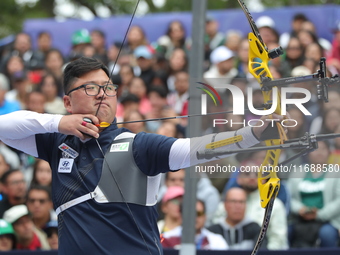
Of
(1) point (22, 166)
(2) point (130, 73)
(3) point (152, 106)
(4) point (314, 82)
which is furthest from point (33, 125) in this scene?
(2) point (130, 73)

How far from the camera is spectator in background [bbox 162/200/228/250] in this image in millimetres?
5648

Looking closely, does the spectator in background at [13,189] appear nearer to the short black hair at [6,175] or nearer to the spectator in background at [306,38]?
the short black hair at [6,175]

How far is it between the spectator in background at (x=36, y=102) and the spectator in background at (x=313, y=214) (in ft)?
12.2

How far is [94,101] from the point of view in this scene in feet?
11.4

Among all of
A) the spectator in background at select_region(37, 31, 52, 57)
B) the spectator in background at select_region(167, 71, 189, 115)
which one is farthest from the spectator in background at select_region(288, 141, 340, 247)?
the spectator in background at select_region(37, 31, 52, 57)

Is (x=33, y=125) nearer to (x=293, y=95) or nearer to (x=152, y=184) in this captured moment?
(x=152, y=184)

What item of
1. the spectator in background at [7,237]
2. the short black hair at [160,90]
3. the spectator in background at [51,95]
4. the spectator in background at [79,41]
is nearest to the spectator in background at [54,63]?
the spectator in background at [79,41]

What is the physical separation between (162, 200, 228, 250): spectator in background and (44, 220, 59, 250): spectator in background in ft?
3.41

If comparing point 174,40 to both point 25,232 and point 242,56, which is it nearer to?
point 242,56

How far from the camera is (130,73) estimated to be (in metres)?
8.79

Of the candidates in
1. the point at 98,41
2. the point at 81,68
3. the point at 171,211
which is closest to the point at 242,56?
the point at 98,41

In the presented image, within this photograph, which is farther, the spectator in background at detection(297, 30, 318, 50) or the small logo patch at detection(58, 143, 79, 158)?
the spectator in background at detection(297, 30, 318, 50)

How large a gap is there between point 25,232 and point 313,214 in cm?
262

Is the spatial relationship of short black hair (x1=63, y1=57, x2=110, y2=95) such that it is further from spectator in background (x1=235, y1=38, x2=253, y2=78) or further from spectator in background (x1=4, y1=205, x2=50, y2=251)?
spectator in background (x1=235, y1=38, x2=253, y2=78)
